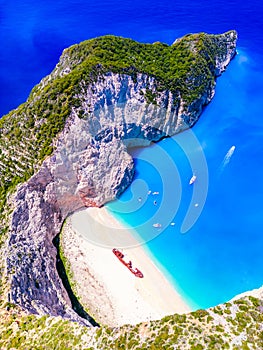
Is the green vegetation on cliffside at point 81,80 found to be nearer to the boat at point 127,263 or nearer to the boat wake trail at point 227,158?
the boat wake trail at point 227,158

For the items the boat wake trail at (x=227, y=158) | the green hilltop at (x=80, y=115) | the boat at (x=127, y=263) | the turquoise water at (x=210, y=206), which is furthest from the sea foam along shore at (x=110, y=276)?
the boat wake trail at (x=227, y=158)

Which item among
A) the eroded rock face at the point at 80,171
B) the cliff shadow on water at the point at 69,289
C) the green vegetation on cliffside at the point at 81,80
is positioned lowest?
the cliff shadow on water at the point at 69,289

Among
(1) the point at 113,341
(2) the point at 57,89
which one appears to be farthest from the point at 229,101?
(1) the point at 113,341

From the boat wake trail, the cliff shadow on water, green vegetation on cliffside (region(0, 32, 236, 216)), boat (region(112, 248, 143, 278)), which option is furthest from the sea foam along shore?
the boat wake trail

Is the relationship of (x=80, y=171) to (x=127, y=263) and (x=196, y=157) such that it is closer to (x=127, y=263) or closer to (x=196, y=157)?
(x=127, y=263)

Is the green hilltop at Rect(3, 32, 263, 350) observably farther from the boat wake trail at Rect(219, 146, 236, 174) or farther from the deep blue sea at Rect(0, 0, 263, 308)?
the boat wake trail at Rect(219, 146, 236, 174)

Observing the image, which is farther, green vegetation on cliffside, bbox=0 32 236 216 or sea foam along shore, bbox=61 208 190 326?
green vegetation on cliffside, bbox=0 32 236 216

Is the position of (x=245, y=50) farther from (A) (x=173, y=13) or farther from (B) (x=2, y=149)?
(B) (x=2, y=149)
